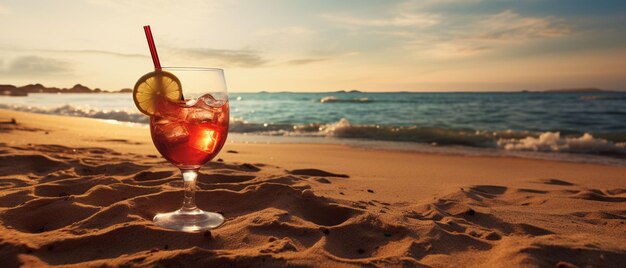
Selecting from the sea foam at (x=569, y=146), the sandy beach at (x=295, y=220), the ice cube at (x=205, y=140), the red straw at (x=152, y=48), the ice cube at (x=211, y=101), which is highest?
the red straw at (x=152, y=48)

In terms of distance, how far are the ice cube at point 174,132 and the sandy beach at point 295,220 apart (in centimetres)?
46

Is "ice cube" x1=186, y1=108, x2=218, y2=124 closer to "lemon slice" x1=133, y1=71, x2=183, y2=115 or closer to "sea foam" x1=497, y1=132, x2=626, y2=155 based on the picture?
"lemon slice" x1=133, y1=71, x2=183, y2=115

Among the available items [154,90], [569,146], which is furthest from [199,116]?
[569,146]

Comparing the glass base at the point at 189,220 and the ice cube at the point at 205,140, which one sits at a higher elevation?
the ice cube at the point at 205,140

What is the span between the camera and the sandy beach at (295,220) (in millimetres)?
1936

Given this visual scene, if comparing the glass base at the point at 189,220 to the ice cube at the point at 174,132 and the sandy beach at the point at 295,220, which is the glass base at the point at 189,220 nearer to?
the sandy beach at the point at 295,220

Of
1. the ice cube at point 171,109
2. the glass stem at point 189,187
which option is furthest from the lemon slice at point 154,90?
the glass stem at point 189,187

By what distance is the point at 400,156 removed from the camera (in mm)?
7438

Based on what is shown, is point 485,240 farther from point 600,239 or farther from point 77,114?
point 77,114

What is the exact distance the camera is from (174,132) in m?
2.39

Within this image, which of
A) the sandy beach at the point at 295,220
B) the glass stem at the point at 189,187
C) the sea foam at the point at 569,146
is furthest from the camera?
the sea foam at the point at 569,146

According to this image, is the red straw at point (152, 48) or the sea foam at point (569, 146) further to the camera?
the sea foam at point (569, 146)

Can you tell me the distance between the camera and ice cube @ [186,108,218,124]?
93.7 inches

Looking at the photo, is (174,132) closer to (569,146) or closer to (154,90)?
(154,90)
